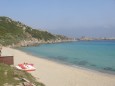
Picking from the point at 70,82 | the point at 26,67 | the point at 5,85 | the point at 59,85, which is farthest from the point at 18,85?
the point at 26,67

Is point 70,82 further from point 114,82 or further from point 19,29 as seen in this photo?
point 19,29

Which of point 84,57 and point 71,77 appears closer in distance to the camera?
point 71,77

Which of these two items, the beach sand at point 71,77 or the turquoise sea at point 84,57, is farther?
the turquoise sea at point 84,57

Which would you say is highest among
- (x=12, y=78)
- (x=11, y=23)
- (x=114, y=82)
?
(x=11, y=23)

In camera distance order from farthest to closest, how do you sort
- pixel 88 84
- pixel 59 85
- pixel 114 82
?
1. pixel 114 82
2. pixel 88 84
3. pixel 59 85

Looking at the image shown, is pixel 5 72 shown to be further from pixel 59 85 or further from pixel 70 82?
pixel 70 82

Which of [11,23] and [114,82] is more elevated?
[11,23]

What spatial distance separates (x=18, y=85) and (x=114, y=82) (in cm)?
1048

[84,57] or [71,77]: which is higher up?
[71,77]

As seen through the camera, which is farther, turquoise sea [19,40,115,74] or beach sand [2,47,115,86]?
turquoise sea [19,40,115,74]

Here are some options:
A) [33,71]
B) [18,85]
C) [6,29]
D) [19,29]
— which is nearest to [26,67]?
[33,71]

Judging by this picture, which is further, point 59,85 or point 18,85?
point 59,85

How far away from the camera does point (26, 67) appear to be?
81.3ft

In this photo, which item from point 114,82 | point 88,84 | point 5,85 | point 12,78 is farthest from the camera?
point 114,82
